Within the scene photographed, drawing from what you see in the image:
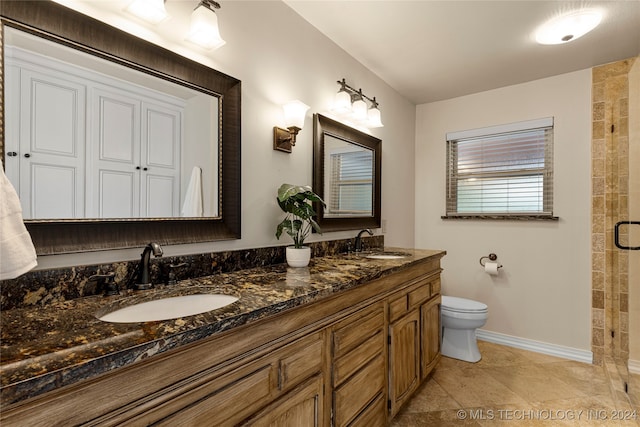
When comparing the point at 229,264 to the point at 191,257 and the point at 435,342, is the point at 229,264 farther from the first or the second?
the point at 435,342

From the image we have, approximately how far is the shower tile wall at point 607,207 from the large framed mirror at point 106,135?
2813 millimetres

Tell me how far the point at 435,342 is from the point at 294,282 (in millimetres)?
1482

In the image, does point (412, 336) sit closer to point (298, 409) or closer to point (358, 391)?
point (358, 391)

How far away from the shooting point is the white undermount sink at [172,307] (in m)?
1.02

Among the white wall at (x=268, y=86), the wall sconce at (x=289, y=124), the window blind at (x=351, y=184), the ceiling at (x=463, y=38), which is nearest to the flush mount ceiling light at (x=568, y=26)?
the ceiling at (x=463, y=38)

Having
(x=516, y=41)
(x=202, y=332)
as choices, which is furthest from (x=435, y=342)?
(x=516, y=41)

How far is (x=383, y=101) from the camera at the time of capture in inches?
113

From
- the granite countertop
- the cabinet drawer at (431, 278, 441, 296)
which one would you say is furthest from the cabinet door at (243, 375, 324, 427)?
the cabinet drawer at (431, 278, 441, 296)

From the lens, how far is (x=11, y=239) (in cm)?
74

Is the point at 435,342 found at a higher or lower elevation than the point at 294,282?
lower

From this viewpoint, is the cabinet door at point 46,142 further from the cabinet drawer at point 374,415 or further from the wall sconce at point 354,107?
the wall sconce at point 354,107

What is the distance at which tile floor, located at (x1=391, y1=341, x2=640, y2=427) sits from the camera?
6.12ft

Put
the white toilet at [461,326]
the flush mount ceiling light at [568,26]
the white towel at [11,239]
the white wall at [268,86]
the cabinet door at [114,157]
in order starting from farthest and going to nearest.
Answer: the white toilet at [461,326], the flush mount ceiling light at [568,26], the white wall at [268,86], the cabinet door at [114,157], the white towel at [11,239]

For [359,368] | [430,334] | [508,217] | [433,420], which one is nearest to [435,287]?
[430,334]
